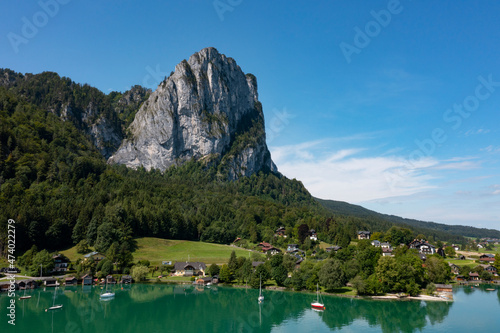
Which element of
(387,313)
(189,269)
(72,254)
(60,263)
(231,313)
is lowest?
Result: (387,313)

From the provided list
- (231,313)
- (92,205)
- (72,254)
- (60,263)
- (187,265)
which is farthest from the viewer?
(92,205)

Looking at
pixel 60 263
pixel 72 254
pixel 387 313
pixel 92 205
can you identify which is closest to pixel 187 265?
pixel 60 263

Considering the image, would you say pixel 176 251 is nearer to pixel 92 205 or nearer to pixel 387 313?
pixel 92 205

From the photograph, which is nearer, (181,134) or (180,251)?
(180,251)

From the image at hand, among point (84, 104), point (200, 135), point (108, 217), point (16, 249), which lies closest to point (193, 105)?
point (200, 135)

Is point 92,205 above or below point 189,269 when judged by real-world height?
above

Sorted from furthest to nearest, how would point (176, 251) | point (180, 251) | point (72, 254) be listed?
1. point (180, 251)
2. point (176, 251)
3. point (72, 254)

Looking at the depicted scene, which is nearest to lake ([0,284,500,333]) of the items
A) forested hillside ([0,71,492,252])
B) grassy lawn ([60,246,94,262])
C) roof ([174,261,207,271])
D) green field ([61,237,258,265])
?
roof ([174,261,207,271])

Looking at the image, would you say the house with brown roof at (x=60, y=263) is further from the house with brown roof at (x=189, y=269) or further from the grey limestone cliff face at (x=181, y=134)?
the grey limestone cliff face at (x=181, y=134)
